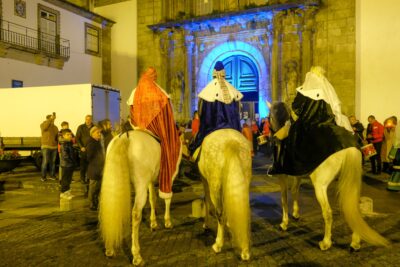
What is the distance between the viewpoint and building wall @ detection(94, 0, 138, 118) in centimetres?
2402

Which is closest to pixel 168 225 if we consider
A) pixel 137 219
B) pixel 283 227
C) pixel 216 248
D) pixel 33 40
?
pixel 216 248

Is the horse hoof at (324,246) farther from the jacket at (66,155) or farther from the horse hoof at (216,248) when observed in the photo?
the jacket at (66,155)

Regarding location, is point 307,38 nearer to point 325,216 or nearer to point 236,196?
point 325,216

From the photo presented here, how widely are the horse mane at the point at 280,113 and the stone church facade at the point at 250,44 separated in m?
13.2

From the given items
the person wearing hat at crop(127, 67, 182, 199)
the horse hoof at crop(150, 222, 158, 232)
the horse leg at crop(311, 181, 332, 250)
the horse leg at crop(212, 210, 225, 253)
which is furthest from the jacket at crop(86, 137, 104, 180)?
the horse leg at crop(311, 181, 332, 250)

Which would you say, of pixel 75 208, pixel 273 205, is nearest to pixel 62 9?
pixel 75 208

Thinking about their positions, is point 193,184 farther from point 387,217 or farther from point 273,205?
point 387,217

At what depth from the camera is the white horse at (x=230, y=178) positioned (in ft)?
14.9

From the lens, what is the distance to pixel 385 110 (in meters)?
17.7

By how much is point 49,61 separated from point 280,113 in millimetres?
17783

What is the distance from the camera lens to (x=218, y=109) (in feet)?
17.9

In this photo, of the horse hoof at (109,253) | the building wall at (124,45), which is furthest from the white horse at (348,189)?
the building wall at (124,45)

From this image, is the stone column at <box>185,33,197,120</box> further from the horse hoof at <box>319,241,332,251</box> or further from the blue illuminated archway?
the horse hoof at <box>319,241,332,251</box>

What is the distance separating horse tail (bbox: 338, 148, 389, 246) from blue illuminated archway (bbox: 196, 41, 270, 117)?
14605 millimetres
